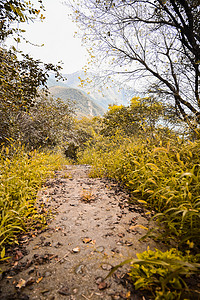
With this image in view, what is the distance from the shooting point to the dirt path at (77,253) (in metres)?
1.36

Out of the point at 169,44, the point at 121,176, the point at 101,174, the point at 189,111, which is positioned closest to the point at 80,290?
the point at 121,176

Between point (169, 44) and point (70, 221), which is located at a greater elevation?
point (169, 44)

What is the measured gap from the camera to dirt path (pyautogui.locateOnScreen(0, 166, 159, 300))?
4.45 feet

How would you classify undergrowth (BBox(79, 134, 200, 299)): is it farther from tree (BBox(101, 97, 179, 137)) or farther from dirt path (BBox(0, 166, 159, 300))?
tree (BBox(101, 97, 179, 137))

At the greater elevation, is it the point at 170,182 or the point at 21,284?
the point at 170,182

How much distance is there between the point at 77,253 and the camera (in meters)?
1.80

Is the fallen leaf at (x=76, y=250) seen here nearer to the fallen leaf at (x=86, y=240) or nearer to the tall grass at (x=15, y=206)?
the fallen leaf at (x=86, y=240)

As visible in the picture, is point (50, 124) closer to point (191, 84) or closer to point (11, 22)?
point (11, 22)

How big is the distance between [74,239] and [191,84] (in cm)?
644

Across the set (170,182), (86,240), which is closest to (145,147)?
(170,182)

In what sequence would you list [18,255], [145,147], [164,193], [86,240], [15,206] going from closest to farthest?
[18,255], [86,240], [15,206], [164,193], [145,147]

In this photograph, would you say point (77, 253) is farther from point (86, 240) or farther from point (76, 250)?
point (86, 240)

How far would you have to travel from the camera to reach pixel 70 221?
250 cm

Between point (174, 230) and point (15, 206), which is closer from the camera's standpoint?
point (174, 230)
